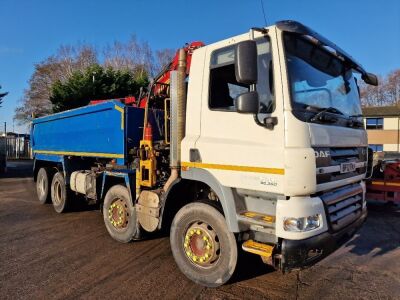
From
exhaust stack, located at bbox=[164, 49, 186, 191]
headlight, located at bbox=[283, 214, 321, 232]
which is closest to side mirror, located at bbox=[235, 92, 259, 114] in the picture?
headlight, located at bbox=[283, 214, 321, 232]

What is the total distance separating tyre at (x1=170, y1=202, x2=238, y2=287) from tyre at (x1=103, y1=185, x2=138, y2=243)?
1.32 m

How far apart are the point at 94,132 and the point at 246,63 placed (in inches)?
163

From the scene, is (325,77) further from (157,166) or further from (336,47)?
(157,166)

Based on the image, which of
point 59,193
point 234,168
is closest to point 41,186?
point 59,193

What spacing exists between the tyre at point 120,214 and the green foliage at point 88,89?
Answer: 16686 mm

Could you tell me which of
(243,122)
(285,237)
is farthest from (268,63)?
(285,237)

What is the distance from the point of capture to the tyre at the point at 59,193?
27.2ft

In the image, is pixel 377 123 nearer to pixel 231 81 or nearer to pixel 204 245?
pixel 231 81

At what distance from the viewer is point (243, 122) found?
3955mm

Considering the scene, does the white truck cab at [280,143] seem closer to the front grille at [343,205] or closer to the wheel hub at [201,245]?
the front grille at [343,205]

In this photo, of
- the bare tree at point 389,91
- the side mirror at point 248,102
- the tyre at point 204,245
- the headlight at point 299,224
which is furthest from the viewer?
the bare tree at point 389,91

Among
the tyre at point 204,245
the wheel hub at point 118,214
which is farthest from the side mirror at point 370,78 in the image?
the wheel hub at point 118,214

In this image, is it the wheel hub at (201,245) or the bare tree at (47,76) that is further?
the bare tree at (47,76)

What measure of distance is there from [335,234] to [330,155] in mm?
827
